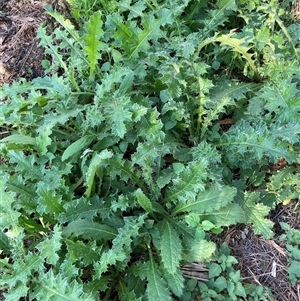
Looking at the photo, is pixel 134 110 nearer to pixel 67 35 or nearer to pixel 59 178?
pixel 59 178

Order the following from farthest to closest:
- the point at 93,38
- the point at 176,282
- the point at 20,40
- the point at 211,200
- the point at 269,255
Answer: the point at 20,40, the point at 93,38, the point at 269,255, the point at 211,200, the point at 176,282

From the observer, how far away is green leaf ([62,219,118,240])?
223 cm

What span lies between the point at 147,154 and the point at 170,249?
475mm

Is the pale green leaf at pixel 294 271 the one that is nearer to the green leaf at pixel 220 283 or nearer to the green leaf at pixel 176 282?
the green leaf at pixel 220 283

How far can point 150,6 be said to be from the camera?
2.91 meters

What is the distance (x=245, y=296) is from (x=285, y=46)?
142 centimetres

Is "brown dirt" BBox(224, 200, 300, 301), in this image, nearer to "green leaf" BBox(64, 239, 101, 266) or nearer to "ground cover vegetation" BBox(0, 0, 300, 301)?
"ground cover vegetation" BBox(0, 0, 300, 301)

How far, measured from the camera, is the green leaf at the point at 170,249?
2.16m

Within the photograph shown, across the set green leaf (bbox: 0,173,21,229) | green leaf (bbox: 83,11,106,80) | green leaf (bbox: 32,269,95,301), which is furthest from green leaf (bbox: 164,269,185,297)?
green leaf (bbox: 83,11,106,80)

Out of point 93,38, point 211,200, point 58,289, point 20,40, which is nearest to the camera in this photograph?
point 58,289

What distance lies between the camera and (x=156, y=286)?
2.17 meters

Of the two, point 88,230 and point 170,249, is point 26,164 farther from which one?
point 170,249

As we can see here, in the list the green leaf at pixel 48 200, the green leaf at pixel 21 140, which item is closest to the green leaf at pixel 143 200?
the green leaf at pixel 48 200

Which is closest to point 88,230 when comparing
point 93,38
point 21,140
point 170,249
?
point 170,249
